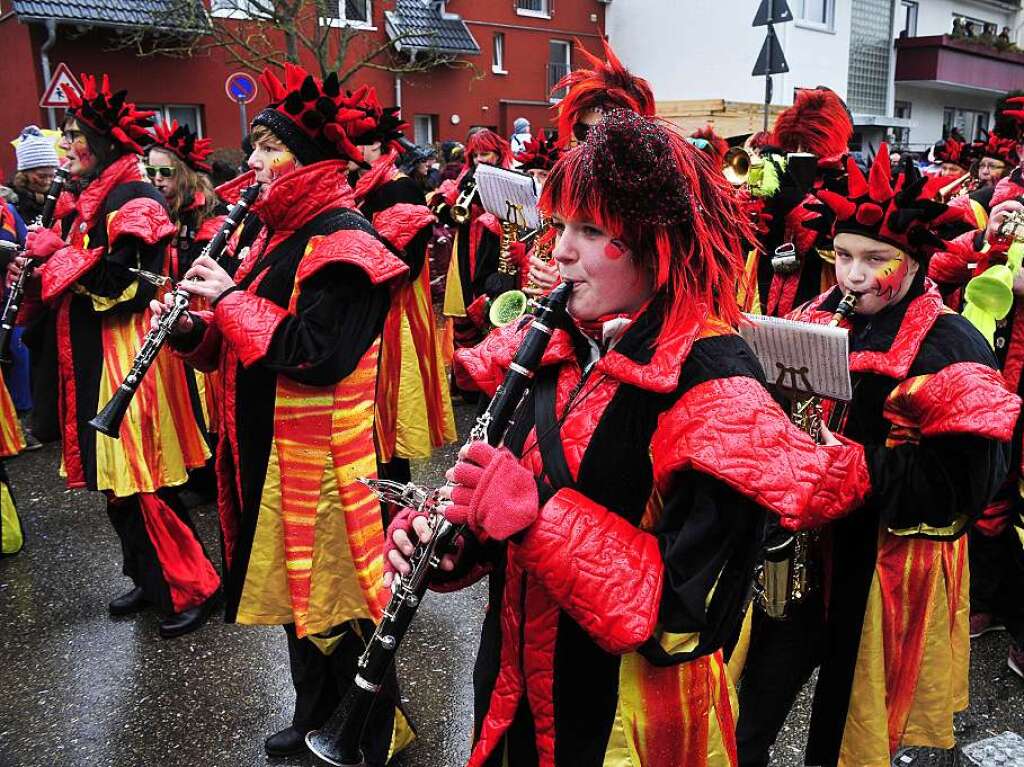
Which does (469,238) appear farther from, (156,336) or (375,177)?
(156,336)

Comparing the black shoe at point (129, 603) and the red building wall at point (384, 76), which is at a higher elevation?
the red building wall at point (384, 76)

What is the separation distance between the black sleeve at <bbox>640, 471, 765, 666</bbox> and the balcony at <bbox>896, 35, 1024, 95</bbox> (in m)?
26.3

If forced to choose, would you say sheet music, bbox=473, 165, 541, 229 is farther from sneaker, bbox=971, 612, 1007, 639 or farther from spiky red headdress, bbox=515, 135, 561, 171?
sneaker, bbox=971, 612, 1007, 639

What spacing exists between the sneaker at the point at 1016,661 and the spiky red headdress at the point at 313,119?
10.8ft

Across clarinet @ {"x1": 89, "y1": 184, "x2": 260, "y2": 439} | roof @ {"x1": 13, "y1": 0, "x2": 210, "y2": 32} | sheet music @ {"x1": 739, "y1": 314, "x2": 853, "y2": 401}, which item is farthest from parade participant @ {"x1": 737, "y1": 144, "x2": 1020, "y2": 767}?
roof @ {"x1": 13, "y1": 0, "x2": 210, "y2": 32}

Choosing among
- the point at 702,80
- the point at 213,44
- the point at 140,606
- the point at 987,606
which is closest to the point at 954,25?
the point at 702,80

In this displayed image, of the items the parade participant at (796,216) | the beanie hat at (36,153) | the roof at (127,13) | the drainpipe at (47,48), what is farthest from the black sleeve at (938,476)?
the roof at (127,13)

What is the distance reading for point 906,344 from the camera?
2.32 m

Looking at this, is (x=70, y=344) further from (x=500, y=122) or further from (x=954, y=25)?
(x=954, y=25)

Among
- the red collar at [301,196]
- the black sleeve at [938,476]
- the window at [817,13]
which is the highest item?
the window at [817,13]

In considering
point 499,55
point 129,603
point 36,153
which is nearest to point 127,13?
point 36,153

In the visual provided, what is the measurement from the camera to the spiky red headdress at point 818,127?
16.7 ft

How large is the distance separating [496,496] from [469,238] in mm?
5648

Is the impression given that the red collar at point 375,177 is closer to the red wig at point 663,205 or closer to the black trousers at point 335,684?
the black trousers at point 335,684
